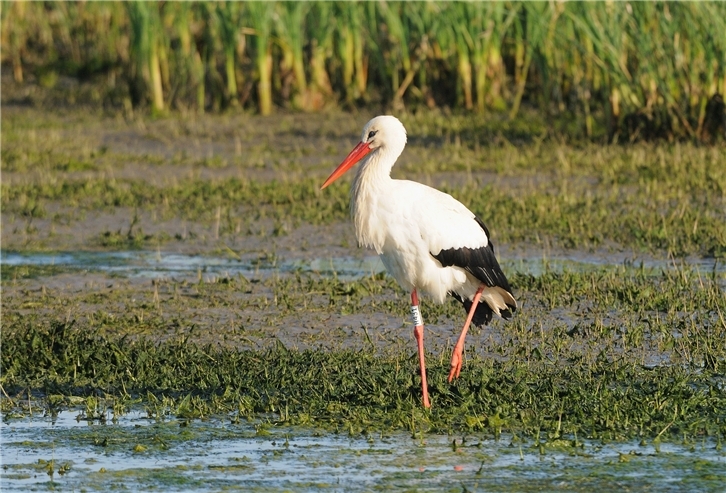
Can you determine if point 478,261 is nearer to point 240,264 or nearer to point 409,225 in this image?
point 409,225

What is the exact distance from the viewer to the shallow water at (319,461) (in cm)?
482

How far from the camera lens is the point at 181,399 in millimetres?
5898

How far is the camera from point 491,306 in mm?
6758

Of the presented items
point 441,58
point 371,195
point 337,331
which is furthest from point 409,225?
point 441,58

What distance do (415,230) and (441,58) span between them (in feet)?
29.8

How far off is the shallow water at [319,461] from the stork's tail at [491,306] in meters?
1.43

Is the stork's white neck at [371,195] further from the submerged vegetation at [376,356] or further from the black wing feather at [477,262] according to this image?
the submerged vegetation at [376,356]

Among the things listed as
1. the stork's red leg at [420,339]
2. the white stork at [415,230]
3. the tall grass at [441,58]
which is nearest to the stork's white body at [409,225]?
the white stork at [415,230]

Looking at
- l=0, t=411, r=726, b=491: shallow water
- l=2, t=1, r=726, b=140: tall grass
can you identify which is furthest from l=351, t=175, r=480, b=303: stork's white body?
l=2, t=1, r=726, b=140: tall grass

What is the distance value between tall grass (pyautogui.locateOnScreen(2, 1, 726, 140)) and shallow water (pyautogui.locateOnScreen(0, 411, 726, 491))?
25.0 feet

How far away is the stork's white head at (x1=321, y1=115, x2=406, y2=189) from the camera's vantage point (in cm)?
630

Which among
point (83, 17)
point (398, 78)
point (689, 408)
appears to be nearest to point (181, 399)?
point (689, 408)

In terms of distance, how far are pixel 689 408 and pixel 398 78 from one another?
1025 cm

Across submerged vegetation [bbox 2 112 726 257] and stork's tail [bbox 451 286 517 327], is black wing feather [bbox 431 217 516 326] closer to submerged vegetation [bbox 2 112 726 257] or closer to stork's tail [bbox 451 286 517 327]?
stork's tail [bbox 451 286 517 327]
